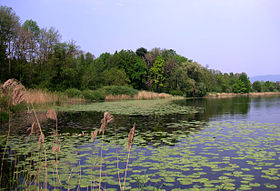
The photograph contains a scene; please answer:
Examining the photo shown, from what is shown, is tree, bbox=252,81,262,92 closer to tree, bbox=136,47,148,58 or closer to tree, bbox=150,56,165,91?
tree, bbox=150,56,165,91

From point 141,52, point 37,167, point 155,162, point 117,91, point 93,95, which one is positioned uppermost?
point 141,52

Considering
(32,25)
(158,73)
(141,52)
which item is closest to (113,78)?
(158,73)

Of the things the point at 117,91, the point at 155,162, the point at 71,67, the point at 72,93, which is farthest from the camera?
the point at 117,91

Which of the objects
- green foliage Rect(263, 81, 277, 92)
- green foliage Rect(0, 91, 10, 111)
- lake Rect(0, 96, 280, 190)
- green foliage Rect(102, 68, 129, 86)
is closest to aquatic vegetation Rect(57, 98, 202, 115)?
green foliage Rect(0, 91, 10, 111)

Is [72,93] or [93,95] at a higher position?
[72,93]

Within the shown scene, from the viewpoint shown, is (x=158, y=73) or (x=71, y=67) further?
(x=158, y=73)

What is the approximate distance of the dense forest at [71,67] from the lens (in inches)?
980

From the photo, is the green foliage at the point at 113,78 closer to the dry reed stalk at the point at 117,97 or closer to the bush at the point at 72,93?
the dry reed stalk at the point at 117,97

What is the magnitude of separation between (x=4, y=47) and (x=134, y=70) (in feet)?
124

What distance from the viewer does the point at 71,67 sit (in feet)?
113

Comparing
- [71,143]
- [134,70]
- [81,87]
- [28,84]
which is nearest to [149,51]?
[134,70]

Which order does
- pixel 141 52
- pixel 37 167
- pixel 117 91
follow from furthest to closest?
pixel 141 52 → pixel 117 91 → pixel 37 167

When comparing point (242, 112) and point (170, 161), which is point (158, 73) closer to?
point (242, 112)

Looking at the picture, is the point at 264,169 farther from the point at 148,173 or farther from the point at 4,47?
the point at 4,47
